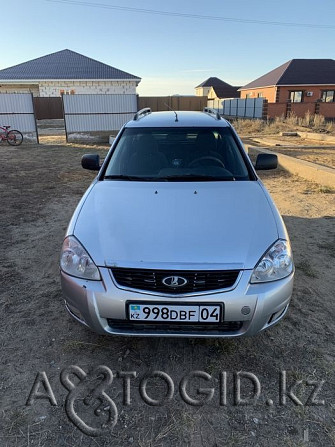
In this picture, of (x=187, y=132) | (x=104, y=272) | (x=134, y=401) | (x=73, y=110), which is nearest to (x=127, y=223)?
(x=104, y=272)

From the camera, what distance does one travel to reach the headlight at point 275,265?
2074 mm

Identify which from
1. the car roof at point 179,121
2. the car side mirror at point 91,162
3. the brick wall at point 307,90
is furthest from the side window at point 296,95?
the car side mirror at point 91,162

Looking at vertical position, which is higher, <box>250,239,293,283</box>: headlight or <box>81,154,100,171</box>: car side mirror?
<box>81,154,100,171</box>: car side mirror

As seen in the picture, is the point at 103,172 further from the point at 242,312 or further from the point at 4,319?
the point at 242,312

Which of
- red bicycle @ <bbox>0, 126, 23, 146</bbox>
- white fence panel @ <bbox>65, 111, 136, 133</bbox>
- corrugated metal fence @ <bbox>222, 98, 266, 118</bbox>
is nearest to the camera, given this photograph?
red bicycle @ <bbox>0, 126, 23, 146</bbox>

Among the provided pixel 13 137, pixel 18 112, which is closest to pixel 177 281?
pixel 13 137

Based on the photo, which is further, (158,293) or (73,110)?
(73,110)

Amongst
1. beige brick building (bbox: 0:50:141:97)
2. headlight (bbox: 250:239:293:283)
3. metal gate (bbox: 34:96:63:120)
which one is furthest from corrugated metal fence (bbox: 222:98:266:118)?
headlight (bbox: 250:239:293:283)

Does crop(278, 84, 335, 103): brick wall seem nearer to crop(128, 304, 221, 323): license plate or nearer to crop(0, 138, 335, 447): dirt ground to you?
crop(0, 138, 335, 447): dirt ground

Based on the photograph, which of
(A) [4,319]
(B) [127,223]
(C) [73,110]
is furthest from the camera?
(C) [73,110]

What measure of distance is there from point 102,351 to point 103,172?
1626 millimetres

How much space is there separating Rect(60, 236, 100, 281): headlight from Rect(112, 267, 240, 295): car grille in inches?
9.7

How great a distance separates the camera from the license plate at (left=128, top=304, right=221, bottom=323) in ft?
6.54

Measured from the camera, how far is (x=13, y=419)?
1.90 m
